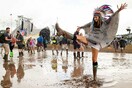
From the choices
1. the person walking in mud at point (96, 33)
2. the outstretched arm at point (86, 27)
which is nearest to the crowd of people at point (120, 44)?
the outstretched arm at point (86, 27)

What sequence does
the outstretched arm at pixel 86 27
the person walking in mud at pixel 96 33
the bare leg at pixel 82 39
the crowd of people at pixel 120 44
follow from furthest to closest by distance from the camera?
the crowd of people at pixel 120 44, the outstretched arm at pixel 86 27, the person walking in mud at pixel 96 33, the bare leg at pixel 82 39

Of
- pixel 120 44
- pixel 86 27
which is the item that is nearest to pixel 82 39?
pixel 86 27

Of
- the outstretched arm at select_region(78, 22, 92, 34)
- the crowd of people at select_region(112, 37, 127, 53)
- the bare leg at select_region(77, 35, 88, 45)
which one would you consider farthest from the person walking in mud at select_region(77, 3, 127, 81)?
the crowd of people at select_region(112, 37, 127, 53)

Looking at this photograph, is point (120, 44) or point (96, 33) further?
point (120, 44)

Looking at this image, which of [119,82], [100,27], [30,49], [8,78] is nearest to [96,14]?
[100,27]

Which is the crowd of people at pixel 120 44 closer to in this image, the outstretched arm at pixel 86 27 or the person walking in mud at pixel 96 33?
the outstretched arm at pixel 86 27

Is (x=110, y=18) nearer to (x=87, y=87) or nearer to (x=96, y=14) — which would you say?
(x=96, y=14)

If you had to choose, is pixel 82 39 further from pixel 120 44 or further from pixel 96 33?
pixel 120 44

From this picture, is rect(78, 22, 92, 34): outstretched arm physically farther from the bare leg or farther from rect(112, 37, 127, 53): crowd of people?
rect(112, 37, 127, 53): crowd of people

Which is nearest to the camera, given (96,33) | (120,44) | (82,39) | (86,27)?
(82,39)

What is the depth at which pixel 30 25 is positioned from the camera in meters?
62.2

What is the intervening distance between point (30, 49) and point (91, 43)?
71.8 feet

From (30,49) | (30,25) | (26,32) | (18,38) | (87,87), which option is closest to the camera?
(87,87)

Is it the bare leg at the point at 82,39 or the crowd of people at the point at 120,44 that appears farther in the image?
the crowd of people at the point at 120,44
